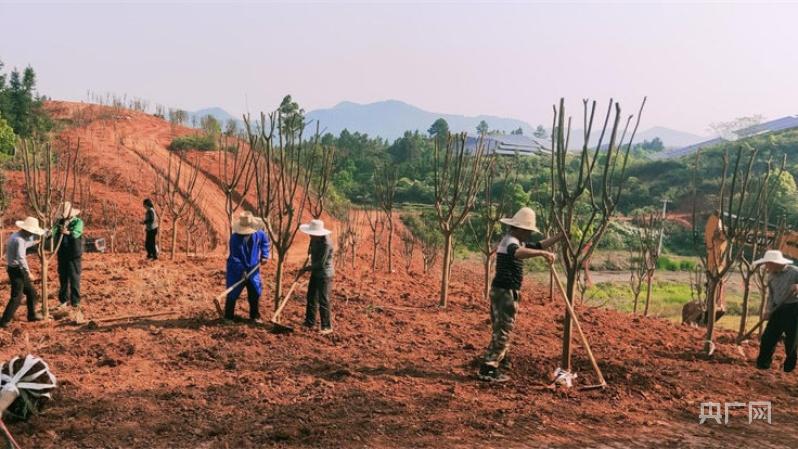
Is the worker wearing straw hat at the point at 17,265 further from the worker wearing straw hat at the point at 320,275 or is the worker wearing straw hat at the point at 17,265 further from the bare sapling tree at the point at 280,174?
the worker wearing straw hat at the point at 320,275

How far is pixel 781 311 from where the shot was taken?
6465 mm

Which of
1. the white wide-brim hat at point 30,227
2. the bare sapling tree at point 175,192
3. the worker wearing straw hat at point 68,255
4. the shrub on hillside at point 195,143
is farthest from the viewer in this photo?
the shrub on hillside at point 195,143

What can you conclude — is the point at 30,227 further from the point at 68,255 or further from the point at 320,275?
the point at 320,275

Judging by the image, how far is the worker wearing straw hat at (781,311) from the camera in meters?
6.41

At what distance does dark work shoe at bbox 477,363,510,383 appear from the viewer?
5.45 metres

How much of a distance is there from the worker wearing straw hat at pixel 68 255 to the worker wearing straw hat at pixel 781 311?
28.9 feet

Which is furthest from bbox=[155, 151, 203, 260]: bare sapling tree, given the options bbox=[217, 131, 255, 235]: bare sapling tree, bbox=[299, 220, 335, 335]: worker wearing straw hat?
bbox=[299, 220, 335, 335]: worker wearing straw hat

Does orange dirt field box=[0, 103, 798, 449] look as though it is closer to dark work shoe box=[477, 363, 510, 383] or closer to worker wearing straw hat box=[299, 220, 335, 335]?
dark work shoe box=[477, 363, 510, 383]

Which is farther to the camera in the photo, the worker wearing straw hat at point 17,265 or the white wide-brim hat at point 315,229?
the white wide-brim hat at point 315,229

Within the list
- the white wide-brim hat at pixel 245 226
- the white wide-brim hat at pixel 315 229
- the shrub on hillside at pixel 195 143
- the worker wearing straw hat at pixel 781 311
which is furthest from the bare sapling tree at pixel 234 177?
the worker wearing straw hat at pixel 781 311

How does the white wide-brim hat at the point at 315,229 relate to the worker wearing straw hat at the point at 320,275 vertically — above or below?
above

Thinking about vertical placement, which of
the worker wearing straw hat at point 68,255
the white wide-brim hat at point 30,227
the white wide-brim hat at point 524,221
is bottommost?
the worker wearing straw hat at point 68,255

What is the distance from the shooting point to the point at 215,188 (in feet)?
94.0

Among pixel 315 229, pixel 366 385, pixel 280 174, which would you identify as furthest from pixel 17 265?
pixel 366 385
